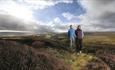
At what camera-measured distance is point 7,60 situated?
57.1ft

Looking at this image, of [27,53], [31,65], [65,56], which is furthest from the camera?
[65,56]

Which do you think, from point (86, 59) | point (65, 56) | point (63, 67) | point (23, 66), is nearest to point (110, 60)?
point (86, 59)

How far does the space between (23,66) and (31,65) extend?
2.31ft

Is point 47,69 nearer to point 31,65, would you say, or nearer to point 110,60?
point 31,65

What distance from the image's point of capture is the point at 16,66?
681 inches

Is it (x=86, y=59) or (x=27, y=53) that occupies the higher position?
(x=27, y=53)

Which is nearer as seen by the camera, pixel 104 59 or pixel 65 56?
pixel 65 56

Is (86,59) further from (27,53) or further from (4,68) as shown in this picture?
(4,68)

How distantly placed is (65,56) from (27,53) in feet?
32.5

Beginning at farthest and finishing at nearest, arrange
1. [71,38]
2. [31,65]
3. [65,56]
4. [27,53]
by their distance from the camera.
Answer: [71,38]
[65,56]
[27,53]
[31,65]

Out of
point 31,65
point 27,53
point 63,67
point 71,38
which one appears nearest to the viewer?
point 31,65

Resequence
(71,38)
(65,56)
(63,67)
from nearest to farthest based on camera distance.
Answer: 1. (63,67)
2. (65,56)
3. (71,38)

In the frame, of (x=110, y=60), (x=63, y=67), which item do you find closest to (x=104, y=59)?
(x=110, y=60)

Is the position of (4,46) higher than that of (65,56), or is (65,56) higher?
(4,46)
